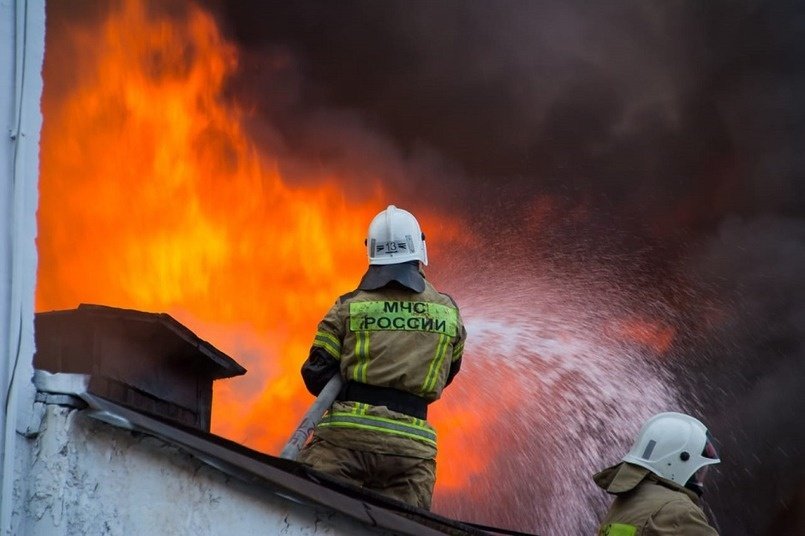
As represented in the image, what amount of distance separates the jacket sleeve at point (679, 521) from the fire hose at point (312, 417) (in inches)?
54.3

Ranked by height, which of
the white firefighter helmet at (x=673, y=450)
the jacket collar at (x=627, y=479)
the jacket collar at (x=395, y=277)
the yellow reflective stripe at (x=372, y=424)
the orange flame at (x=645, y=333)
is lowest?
the jacket collar at (x=627, y=479)

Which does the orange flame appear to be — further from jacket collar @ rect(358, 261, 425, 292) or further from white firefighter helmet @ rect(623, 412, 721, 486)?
jacket collar @ rect(358, 261, 425, 292)

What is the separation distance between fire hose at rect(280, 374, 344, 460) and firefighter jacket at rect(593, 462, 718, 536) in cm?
117

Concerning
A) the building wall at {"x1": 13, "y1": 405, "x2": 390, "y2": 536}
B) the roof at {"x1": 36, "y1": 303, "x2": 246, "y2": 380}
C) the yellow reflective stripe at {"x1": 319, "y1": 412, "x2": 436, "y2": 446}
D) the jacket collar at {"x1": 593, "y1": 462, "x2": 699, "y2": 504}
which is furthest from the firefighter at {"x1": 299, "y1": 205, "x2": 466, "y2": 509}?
the roof at {"x1": 36, "y1": 303, "x2": 246, "y2": 380}

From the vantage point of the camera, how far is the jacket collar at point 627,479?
4.33 m

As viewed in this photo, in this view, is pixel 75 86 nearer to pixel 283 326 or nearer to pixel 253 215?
pixel 253 215

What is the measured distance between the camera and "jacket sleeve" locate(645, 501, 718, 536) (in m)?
4.03

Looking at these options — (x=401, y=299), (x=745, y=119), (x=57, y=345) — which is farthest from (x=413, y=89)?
(x=401, y=299)

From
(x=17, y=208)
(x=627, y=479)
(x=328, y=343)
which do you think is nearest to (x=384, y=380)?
(x=328, y=343)

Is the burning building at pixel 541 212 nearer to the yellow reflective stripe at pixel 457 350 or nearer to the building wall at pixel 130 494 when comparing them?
the yellow reflective stripe at pixel 457 350

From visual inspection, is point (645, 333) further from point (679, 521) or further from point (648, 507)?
point (679, 521)

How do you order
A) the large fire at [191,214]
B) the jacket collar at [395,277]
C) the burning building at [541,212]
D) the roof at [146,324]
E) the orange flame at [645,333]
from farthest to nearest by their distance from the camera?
the orange flame at [645,333]
the burning building at [541,212]
the large fire at [191,214]
the roof at [146,324]
the jacket collar at [395,277]

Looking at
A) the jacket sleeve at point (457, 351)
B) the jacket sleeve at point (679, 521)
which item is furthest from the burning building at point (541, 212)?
the jacket sleeve at point (679, 521)

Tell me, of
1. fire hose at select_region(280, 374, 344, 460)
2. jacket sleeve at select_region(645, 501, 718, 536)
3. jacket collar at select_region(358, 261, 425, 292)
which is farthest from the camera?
jacket collar at select_region(358, 261, 425, 292)
